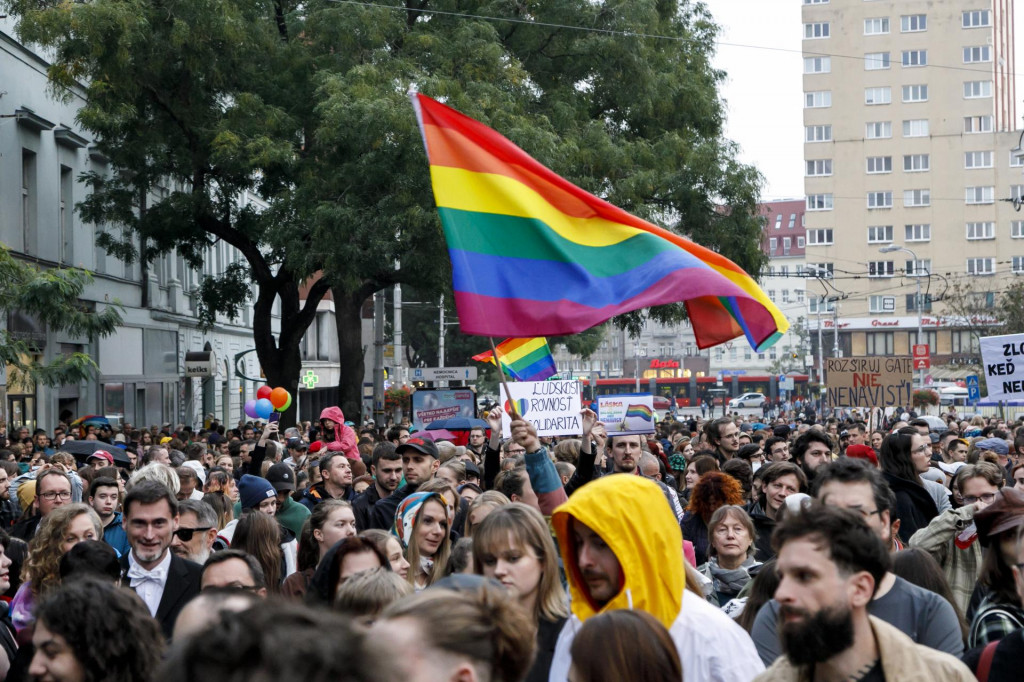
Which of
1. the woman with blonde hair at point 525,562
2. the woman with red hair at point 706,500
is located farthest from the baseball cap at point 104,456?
the woman with blonde hair at point 525,562

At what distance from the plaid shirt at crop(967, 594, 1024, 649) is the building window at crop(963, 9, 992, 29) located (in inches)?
3701

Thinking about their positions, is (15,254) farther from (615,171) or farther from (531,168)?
(531,168)

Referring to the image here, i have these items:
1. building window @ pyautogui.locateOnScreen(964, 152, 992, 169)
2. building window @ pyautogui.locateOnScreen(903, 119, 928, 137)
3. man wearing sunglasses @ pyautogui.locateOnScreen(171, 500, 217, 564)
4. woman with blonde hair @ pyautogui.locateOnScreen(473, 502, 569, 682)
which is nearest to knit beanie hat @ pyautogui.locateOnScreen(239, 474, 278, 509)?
man wearing sunglasses @ pyautogui.locateOnScreen(171, 500, 217, 564)

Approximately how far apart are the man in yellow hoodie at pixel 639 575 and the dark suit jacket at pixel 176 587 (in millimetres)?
2242

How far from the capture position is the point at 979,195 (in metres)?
89.8

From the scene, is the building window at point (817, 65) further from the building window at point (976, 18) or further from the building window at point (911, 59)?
the building window at point (976, 18)

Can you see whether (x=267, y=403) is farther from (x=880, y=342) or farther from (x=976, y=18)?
(x=976, y=18)

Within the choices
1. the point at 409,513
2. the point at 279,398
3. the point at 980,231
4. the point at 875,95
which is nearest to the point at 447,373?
the point at 279,398

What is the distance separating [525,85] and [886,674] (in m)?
23.4

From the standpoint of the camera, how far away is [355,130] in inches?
906

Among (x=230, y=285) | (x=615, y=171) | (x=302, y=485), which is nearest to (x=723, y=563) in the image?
(x=302, y=485)

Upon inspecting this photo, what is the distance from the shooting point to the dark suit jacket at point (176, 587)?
19.3 feet

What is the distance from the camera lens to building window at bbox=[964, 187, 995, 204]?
8912 centimetres

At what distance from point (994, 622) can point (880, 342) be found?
9353 cm
